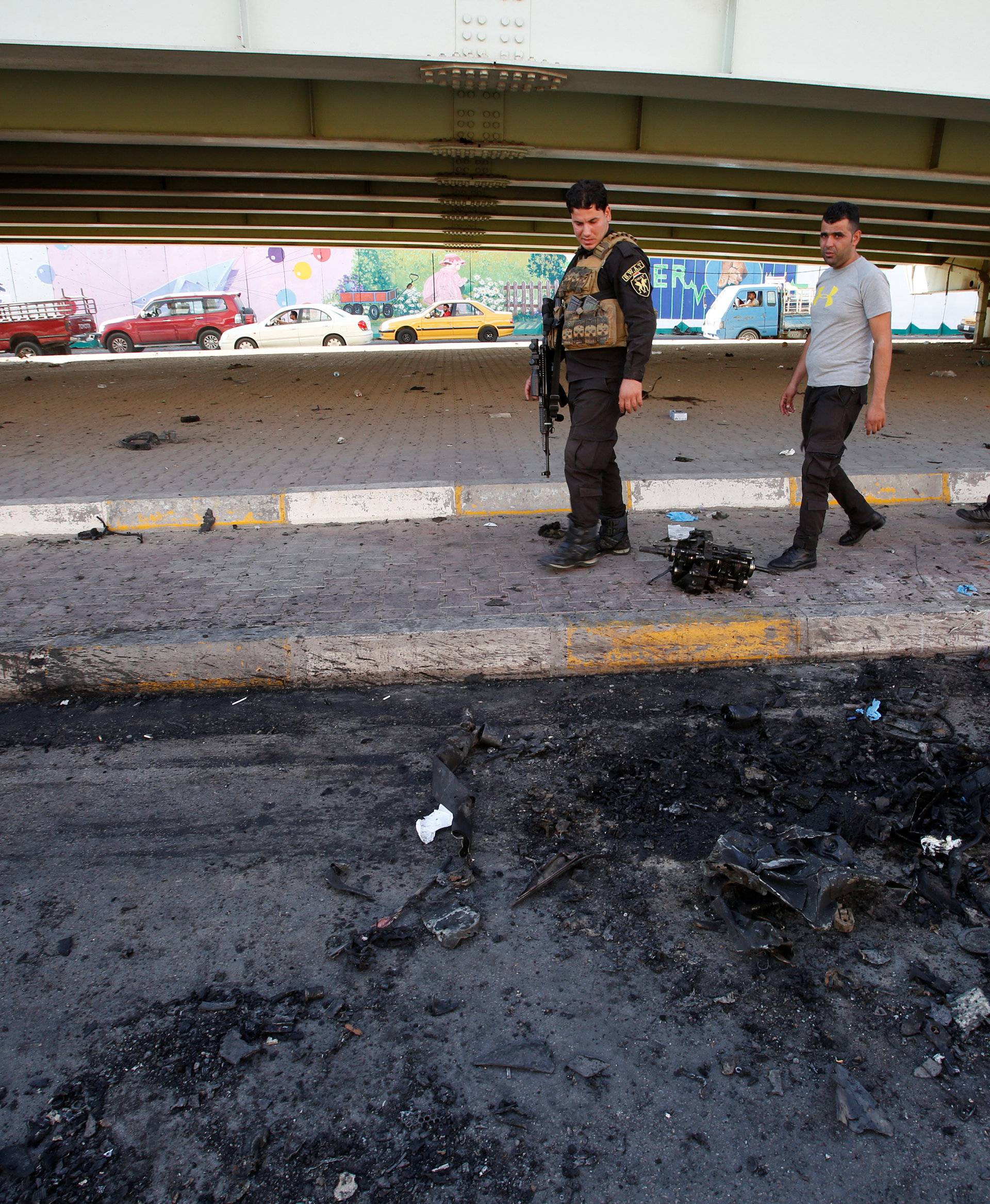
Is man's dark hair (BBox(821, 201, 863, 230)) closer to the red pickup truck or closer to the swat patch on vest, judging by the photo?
the swat patch on vest

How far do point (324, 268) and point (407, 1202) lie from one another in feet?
144

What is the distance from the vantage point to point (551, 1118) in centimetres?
205

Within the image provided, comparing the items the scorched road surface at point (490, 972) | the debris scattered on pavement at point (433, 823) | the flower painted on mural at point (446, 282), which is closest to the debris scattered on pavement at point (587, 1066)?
the scorched road surface at point (490, 972)

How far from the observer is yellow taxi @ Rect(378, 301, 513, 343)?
31.0m

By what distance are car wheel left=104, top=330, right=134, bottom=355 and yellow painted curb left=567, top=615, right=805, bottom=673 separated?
2850 cm

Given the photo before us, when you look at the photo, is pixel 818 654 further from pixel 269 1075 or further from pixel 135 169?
pixel 135 169

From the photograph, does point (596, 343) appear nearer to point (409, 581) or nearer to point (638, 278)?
point (638, 278)

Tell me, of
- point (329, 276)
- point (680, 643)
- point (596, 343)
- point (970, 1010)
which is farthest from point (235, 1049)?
point (329, 276)

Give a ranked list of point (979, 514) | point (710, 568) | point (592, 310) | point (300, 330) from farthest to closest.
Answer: point (300, 330) < point (979, 514) < point (710, 568) < point (592, 310)

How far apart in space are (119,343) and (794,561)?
2904cm

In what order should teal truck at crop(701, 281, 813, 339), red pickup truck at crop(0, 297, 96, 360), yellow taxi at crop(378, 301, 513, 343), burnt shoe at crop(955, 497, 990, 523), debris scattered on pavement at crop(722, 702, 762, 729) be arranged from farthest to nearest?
yellow taxi at crop(378, 301, 513, 343) → teal truck at crop(701, 281, 813, 339) → red pickup truck at crop(0, 297, 96, 360) → burnt shoe at crop(955, 497, 990, 523) → debris scattered on pavement at crop(722, 702, 762, 729)

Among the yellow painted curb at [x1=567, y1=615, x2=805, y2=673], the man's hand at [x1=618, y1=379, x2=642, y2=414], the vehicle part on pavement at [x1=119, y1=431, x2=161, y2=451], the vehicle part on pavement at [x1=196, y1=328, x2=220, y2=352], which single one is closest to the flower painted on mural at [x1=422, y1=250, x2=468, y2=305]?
the vehicle part on pavement at [x1=196, y1=328, x2=220, y2=352]

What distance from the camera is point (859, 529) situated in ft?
18.9

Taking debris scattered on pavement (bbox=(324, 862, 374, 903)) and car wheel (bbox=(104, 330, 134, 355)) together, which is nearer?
debris scattered on pavement (bbox=(324, 862, 374, 903))
